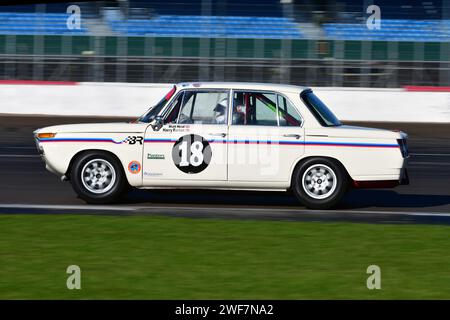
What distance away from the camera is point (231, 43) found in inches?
1111

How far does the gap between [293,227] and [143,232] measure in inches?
62.6

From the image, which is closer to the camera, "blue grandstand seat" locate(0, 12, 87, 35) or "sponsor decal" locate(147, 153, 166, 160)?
"sponsor decal" locate(147, 153, 166, 160)

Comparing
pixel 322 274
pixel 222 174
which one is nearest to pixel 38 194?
pixel 222 174

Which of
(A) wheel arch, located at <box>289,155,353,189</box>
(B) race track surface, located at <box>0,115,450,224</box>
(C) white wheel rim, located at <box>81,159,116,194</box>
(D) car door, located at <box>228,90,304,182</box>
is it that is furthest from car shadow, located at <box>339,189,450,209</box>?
(C) white wheel rim, located at <box>81,159,116,194</box>

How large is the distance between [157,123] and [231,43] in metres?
17.0

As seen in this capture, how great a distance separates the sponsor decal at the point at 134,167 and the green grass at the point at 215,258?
985 mm

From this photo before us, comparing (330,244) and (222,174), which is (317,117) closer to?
(222,174)

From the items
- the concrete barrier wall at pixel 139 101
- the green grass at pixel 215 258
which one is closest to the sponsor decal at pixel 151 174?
the green grass at pixel 215 258

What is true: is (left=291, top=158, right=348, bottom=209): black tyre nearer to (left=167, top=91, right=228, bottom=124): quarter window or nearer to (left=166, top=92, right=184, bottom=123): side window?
(left=167, top=91, right=228, bottom=124): quarter window

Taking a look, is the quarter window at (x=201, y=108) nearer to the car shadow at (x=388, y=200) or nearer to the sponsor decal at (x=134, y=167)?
the sponsor decal at (x=134, y=167)

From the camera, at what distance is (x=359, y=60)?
27.6 meters

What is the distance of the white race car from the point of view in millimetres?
11383

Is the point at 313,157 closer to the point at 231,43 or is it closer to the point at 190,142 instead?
the point at 190,142

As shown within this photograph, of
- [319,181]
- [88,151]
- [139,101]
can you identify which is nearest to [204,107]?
[88,151]
